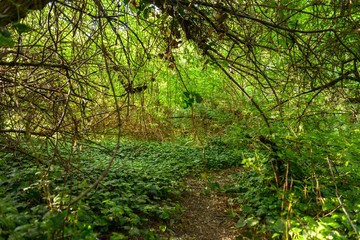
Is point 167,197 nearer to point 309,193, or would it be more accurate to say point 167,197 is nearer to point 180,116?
point 180,116

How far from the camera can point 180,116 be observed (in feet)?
10.1

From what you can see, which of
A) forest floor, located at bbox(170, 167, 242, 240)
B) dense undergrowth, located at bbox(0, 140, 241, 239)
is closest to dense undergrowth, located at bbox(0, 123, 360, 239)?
dense undergrowth, located at bbox(0, 140, 241, 239)

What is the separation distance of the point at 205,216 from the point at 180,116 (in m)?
1.74

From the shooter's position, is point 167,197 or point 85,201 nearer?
point 85,201

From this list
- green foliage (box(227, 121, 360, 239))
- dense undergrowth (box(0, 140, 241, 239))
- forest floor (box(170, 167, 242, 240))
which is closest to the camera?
dense undergrowth (box(0, 140, 241, 239))

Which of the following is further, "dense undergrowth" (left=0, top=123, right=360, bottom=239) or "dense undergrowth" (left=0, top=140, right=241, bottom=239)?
"dense undergrowth" (left=0, top=123, right=360, bottom=239)

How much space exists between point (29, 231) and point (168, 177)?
3.23 m

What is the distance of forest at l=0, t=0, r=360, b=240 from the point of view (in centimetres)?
213

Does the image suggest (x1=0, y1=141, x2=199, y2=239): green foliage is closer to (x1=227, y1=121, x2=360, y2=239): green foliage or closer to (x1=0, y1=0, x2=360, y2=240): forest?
(x1=0, y1=0, x2=360, y2=240): forest

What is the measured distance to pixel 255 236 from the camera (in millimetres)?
3332

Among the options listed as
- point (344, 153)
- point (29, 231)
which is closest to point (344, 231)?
point (344, 153)

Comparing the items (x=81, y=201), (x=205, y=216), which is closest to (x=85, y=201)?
(x=81, y=201)

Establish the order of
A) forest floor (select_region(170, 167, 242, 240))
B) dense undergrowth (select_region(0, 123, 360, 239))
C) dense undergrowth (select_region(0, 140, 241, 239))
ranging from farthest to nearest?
forest floor (select_region(170, 167, 242, 240)) → dense undergrowth (select_region(0, 123, 360, 239)) → dense undergrowth (select_region(0, 140, 241, 239))

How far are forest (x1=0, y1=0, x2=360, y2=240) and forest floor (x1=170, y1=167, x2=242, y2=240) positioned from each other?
0.03 metres
